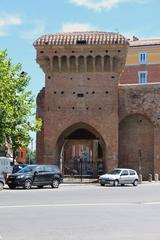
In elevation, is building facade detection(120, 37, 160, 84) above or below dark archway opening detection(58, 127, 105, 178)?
above

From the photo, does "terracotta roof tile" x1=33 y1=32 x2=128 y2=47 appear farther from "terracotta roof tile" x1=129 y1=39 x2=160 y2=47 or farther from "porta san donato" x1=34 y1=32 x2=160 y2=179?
"terracotta roof tile" x1=129 y1=39 x2=160 y2=47

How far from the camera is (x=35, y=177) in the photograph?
33.0m

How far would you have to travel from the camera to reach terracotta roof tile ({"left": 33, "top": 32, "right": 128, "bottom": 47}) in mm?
45500

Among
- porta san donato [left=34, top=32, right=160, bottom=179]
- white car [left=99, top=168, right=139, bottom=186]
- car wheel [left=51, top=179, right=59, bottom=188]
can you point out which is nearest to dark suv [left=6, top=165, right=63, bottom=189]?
car wheel [left=51, top=179, right=59, bottom=188]

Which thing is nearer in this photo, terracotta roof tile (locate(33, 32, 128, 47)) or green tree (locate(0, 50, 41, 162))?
green tree (locate(0, 50, 41, 162))

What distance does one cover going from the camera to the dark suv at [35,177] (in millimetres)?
32438

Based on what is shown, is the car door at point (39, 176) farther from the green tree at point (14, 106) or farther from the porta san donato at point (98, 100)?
the porta san donato at point (98, 100)

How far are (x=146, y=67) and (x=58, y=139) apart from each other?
985 inches

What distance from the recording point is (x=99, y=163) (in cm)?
5916

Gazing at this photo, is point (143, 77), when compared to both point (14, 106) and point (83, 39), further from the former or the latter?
point (14, 106)

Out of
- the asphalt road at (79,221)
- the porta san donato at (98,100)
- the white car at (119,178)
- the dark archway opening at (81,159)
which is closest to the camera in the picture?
the asphalt road at (79,221)

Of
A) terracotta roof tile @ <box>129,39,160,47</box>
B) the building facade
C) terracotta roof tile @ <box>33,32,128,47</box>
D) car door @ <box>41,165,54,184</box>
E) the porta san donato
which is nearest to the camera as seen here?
car door @ <box>41,165,54,184</box>

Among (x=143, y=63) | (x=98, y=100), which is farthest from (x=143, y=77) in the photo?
(x=98, y=100)

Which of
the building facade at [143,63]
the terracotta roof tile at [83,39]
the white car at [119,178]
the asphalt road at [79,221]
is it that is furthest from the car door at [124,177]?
the building facade at [143,63]
